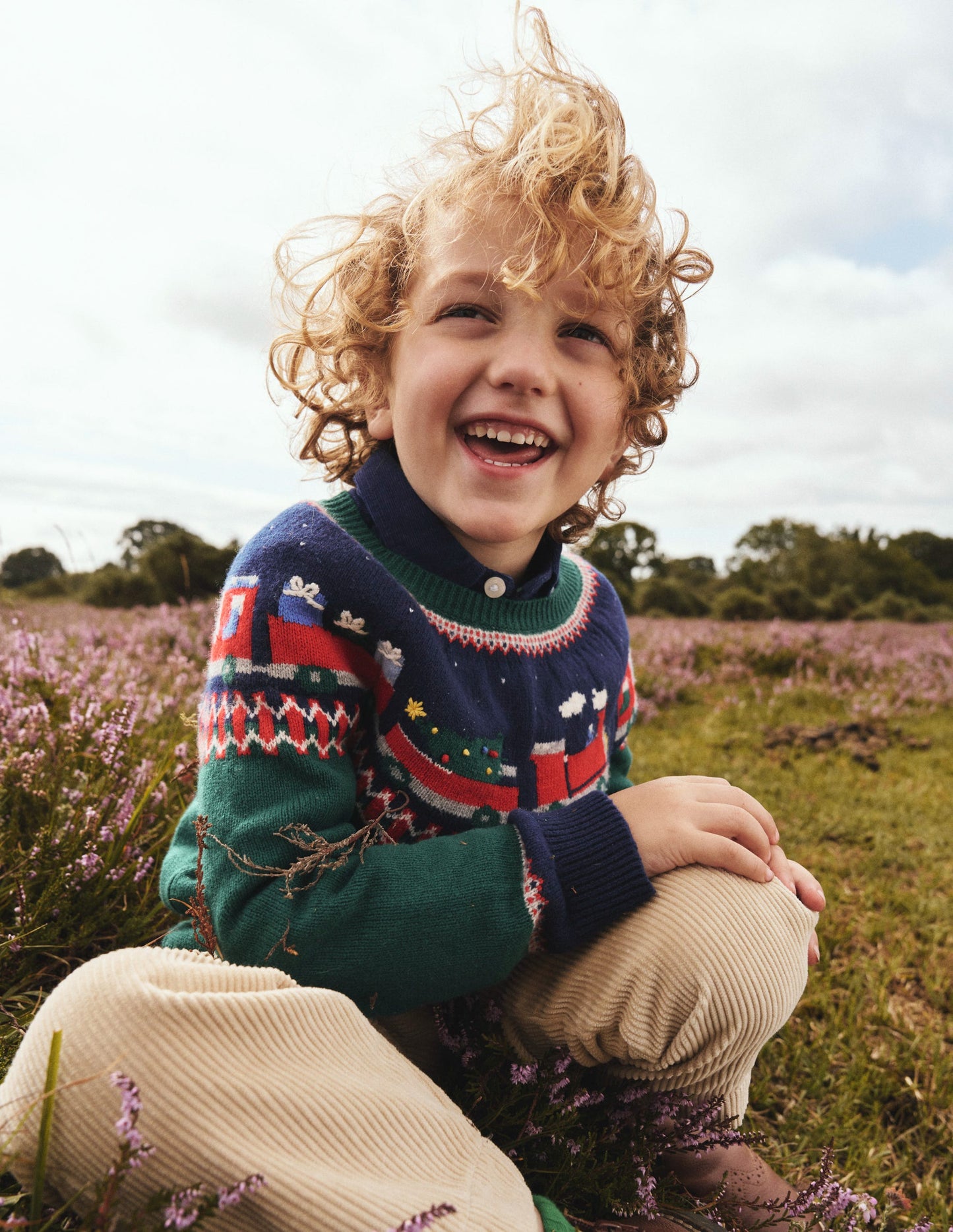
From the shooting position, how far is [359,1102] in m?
1.23

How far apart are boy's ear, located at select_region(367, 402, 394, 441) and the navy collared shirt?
7.5 inches

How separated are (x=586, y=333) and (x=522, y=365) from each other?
0.27 metres

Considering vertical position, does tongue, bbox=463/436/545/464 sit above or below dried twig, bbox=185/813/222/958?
above

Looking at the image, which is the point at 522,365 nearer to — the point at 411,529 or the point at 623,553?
the point at 411,529

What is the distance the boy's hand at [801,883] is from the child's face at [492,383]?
967mm

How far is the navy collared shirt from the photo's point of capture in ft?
6.37

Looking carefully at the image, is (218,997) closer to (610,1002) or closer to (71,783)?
(610,1002)

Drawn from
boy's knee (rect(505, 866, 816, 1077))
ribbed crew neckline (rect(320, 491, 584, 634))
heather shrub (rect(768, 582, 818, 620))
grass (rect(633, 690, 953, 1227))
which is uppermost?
heather shrub (rect(768, 582, 818, 620))

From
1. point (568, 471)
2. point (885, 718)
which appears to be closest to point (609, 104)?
point (568, 471)

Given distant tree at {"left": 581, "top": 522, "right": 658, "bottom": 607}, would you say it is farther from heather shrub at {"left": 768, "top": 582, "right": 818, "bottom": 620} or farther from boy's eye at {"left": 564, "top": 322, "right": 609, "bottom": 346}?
boy's eye at {"left": 564, "top": 322, "right": 609, "bottom": 346}

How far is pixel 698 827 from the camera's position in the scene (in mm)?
1720

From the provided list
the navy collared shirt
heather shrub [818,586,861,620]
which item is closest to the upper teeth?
the navy collared shirt

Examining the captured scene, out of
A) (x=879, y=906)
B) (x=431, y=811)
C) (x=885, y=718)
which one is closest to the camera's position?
(x=431, y=811)

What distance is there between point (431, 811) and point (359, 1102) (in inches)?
27.6
